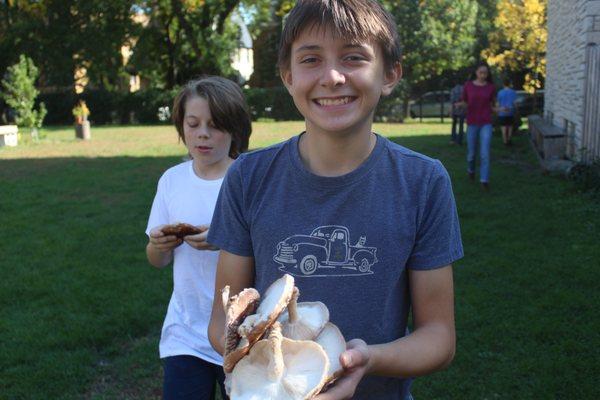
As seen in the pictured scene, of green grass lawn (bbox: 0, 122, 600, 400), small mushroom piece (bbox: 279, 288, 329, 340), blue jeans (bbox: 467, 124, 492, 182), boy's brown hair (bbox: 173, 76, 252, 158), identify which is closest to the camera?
small mushroom piece (bbox: 279, 288, 329, 340)

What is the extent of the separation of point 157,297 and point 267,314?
15.5 ft

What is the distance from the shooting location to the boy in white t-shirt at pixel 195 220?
8.96 ft

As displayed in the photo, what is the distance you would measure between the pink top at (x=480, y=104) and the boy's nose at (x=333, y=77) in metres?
9.37

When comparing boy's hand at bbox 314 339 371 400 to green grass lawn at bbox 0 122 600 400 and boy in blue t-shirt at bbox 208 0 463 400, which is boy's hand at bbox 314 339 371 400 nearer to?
boy in blue t-shirt at bbox 208 0 463 400

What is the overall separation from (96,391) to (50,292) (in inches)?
82.0

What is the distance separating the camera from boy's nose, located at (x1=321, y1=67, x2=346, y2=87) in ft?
5.31

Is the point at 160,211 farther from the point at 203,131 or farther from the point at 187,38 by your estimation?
the point at 187,38

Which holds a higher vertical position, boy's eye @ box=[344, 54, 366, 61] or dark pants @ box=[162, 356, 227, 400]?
boy's eye @ box=[344, 54, 366, 61]

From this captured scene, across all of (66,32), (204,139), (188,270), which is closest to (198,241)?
(188,270)

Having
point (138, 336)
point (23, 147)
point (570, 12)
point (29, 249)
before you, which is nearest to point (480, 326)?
point (138, 336)

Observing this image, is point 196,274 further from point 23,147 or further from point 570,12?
point 23,147

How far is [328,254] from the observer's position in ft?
5.54

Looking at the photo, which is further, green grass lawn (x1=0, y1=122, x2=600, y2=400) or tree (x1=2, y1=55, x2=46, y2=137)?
tree (x1=2, y1=55, x2=46, y2=137)

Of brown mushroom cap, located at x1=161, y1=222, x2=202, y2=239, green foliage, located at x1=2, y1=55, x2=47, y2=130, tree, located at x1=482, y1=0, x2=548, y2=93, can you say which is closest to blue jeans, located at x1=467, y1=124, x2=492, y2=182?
brown mushroom cap, located at x1=161, y1=222, x2=202, y2=239
